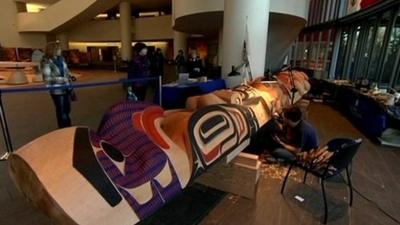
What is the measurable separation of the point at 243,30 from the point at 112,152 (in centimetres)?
385

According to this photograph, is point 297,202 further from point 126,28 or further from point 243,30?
point 126,28

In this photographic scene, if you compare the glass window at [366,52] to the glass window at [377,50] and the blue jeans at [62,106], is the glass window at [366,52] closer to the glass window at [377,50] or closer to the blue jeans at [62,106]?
the glass window at [377,50]

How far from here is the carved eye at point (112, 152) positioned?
147cm

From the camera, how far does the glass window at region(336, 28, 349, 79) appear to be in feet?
26.8

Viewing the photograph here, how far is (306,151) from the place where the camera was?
9.00 ft

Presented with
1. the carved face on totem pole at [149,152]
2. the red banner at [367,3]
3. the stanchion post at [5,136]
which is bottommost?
the stanchion post at [5,136]

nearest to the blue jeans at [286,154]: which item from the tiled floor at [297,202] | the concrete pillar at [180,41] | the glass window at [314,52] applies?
the tiled floor at [297,202]

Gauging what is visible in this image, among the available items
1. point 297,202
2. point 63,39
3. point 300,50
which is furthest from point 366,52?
point 63,39

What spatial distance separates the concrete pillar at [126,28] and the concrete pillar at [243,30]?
11648 millimetres

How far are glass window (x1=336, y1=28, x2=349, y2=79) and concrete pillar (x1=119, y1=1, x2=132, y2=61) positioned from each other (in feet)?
36.9

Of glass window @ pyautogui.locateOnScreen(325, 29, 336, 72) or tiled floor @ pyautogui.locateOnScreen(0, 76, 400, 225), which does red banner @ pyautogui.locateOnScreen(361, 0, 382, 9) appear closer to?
glass window @ pyautogui.locateOnScreen(325, 29, 336, 72)

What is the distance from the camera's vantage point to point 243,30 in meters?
4.68

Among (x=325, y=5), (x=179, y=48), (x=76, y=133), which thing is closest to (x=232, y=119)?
(x=76, y=133)

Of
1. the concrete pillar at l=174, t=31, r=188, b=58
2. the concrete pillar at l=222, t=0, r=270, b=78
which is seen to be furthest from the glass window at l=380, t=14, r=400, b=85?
the concrete pillar at l=174, t=31, r=188, b=58
